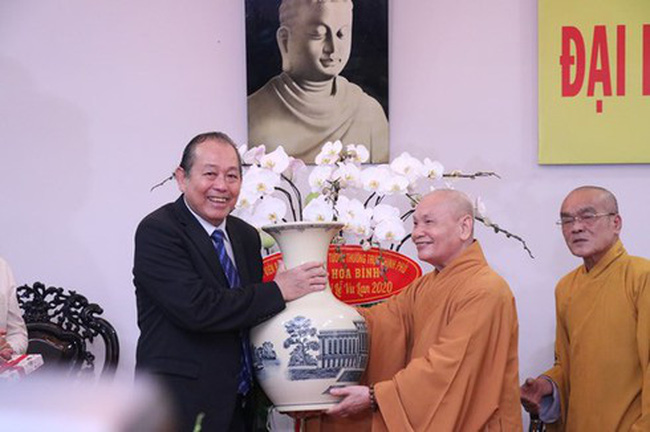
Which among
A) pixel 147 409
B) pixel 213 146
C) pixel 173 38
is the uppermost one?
pixel 173 38

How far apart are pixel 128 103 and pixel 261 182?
1183mm

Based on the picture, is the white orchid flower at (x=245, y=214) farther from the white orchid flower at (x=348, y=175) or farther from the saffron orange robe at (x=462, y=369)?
the saffron orange robe at (x=462, y=369)

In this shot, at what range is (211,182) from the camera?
216cm

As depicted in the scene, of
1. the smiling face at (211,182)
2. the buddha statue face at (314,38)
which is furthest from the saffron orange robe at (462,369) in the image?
the buddha statue face at (314,38)

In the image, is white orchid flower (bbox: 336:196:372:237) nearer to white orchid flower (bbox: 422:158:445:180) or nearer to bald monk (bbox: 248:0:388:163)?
white orchid flower (bbox: 422:158:445:180)

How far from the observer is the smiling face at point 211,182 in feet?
7.11

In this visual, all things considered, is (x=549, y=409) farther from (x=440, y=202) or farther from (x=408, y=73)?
(x=408, y=73)

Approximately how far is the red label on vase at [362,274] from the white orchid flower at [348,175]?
207 millimetres

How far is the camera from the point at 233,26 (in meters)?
3.40

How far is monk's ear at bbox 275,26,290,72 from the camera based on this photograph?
334 centimetres

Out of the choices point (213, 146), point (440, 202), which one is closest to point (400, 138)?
point (440, 202)

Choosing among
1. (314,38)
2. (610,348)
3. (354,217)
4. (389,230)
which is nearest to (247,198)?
(354,217)

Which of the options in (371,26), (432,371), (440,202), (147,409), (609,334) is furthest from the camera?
(371,26)

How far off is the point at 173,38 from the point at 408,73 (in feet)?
3.15
